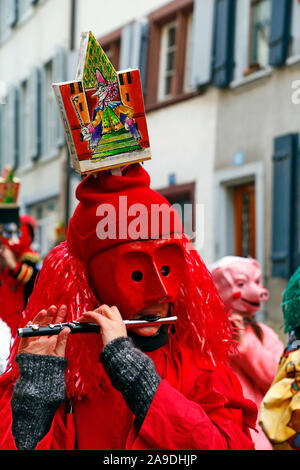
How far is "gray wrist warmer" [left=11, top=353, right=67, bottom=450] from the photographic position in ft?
8.76

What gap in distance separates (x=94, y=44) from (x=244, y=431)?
122 cm

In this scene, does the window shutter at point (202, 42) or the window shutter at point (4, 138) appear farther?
the window shutter at point (4, 138)

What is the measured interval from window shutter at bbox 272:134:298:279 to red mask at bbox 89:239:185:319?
843 centimetres

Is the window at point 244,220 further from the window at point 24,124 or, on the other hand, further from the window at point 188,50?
the window at point 24,124

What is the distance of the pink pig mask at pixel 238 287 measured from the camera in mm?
5855

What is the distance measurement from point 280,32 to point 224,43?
4.72 ft

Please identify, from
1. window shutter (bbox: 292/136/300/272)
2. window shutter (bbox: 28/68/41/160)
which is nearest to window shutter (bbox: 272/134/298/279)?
window shutter (bbox: 292/136/300/272)

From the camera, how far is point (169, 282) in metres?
2.92

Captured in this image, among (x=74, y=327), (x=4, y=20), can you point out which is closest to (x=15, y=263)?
(x=74, y=327)

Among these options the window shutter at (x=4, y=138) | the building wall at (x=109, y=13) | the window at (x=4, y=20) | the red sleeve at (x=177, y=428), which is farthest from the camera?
the window shutter at (x=4, y=138)

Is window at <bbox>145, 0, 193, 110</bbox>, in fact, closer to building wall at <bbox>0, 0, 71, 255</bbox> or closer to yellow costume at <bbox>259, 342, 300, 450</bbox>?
building wall at <bbox>0, 0, 71, 255</bbox>

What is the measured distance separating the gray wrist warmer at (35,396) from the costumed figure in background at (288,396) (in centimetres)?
154

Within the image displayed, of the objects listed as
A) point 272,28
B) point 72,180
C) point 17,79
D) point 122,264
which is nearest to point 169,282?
point 122,264

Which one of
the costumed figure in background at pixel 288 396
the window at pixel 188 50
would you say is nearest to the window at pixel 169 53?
the window at pixel 188 50
